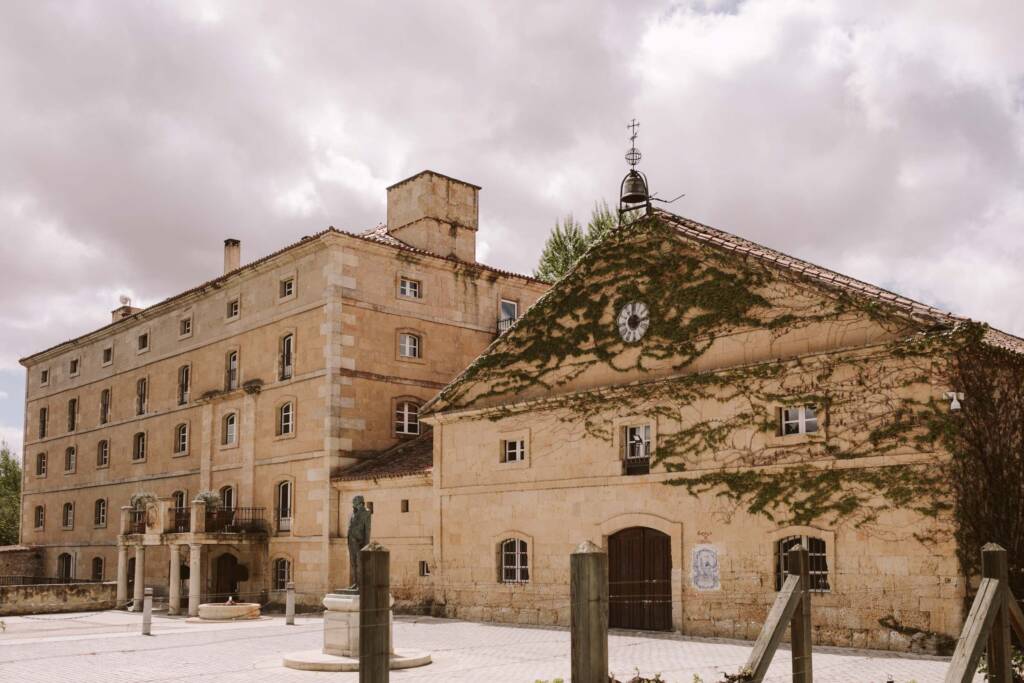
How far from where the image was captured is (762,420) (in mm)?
19938

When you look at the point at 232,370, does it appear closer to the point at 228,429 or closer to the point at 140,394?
the point at 228,429

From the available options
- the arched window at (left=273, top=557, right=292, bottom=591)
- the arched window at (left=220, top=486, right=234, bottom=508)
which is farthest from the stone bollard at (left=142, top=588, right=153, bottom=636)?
the arched window at (left=220, top=486, right=234, bottom=508)

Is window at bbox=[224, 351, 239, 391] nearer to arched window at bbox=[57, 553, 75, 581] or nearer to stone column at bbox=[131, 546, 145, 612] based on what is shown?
stone column at bbox=[131, 546, 145, 612]

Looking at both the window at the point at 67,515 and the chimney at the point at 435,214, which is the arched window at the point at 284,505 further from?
the window at the point at 67,515

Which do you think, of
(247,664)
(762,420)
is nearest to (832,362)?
(762,420)

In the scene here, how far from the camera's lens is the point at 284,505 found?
3312 cm

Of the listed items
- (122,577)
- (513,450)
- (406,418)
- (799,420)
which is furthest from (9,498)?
(799,420)

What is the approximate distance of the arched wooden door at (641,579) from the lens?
21438 millimetres

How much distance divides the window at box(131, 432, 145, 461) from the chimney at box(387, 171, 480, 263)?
48.1 ft

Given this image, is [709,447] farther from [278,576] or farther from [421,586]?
[278,576]

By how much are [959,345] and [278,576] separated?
23002 mm

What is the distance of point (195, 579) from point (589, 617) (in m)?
26.5

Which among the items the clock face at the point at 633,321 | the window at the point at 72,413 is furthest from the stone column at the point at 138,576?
the clock face at the point at 633,321

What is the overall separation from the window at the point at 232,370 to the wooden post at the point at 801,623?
96.5 feet
